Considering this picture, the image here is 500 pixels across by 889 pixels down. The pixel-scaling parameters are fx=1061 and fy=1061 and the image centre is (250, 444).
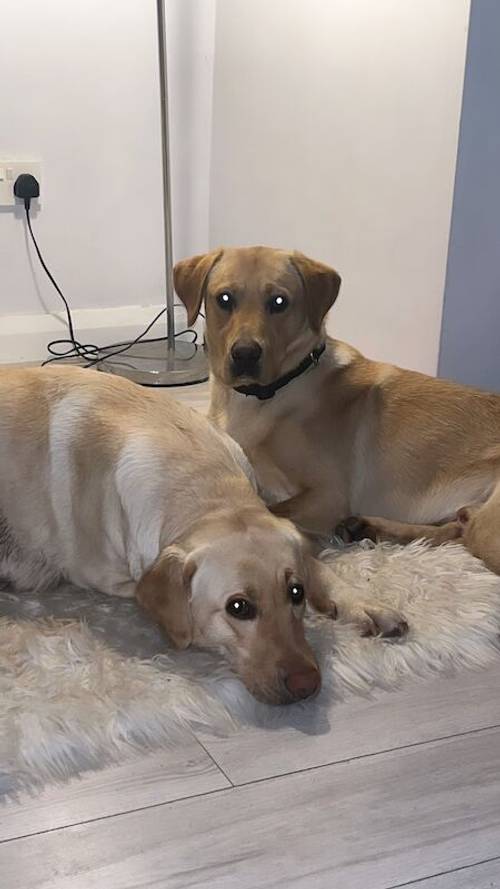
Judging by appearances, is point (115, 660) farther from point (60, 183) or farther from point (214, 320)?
point (60, 183)

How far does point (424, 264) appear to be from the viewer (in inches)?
119

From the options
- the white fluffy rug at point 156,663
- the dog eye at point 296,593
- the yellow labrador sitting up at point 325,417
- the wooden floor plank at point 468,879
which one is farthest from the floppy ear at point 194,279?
the wooden floor plank at point 468,879

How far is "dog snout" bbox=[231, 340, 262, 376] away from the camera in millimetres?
2412

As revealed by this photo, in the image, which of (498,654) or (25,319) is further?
(25,319)

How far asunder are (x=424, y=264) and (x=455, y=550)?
106 centimetres

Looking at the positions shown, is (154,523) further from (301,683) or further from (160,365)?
(160,365)

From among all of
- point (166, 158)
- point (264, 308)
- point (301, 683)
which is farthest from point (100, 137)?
point (301, 683)

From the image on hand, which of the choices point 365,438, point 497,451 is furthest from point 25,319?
point 497,451

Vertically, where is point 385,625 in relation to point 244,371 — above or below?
below

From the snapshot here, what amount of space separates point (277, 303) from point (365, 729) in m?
1.09

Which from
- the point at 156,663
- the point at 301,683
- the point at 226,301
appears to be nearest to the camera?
the point at 301,683

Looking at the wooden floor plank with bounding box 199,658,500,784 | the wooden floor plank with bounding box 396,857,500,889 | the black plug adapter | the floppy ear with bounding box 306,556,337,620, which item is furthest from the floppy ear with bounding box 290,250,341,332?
the black plug adapter

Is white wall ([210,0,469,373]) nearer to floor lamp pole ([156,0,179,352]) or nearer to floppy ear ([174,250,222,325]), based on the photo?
floor lamp pole ([156,0,179,352])

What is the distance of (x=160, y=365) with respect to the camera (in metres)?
3.71
